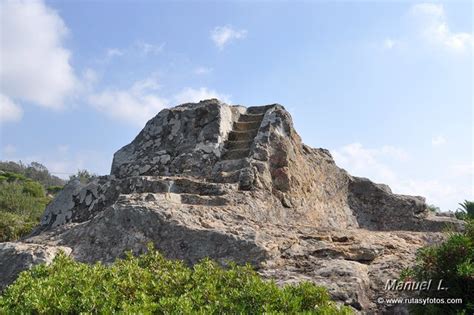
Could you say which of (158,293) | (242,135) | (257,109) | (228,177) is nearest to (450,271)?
(158,293)

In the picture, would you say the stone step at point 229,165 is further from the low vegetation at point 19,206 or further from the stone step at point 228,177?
the low vegetation at point 19,206

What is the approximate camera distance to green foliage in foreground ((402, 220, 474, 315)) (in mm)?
3502

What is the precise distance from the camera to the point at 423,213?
954cm

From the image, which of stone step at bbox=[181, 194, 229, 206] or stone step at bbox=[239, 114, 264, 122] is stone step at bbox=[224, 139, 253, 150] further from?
stone step at bbox=[181, 194, 229, 206]

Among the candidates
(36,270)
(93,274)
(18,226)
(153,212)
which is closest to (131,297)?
(93,274)

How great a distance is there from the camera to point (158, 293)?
130 inches

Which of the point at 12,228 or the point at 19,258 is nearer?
the point at 19,258

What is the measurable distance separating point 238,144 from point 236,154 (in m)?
0.47

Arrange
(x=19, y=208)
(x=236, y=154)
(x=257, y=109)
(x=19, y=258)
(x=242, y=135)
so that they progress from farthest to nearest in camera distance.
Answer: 1. (x=19, y=208)
2. (x=257, y=109)
3. (x=242, y=135)
4. (x=236, y=154)
5. (x=19, y=258)

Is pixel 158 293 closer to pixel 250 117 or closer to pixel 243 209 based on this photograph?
pixel 243 209

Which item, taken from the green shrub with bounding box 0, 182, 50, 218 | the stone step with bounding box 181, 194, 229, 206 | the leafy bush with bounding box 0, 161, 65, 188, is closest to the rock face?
the stone step with bounding box 181, 194, 229, 206

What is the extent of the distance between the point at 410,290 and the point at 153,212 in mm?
2806

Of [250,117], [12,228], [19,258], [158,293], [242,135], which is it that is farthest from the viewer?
[12,228]

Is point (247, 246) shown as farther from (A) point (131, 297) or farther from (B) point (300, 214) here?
(B) point (300, 214)
